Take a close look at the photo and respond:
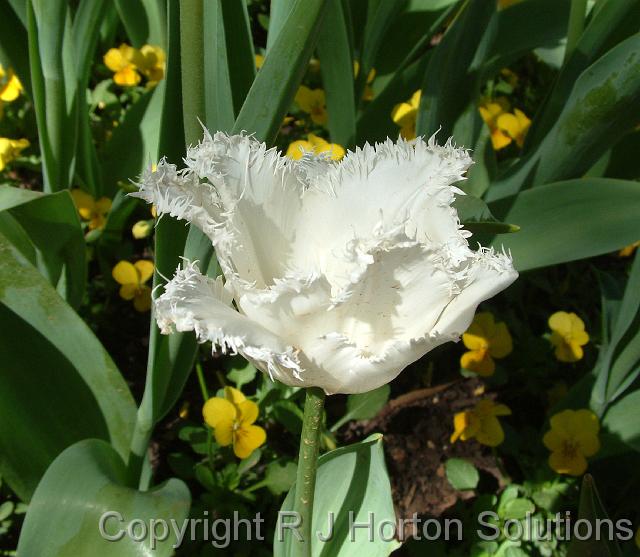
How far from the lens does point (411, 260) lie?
0.65 m

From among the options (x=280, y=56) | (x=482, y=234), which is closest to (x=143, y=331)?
(x=482, y=234)

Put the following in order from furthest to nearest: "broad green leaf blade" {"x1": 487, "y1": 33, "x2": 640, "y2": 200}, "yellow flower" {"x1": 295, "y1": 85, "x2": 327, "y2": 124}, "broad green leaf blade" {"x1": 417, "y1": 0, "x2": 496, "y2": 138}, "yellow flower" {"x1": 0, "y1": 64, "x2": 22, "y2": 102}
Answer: "yellow flower" {"x1": 295, "y1": 85, "x2": 327, "y2": 124}, "yellow flower" {"x1": 0, "y1": 64, "x2": 22, "y2": 102}, "broad green leaf blade" {"x1": 417, "y1": 0, "x2": 496, "y2": 138}, "broad green leaf blade" {"x1": 487, "y1": 33, "x2": 640, "y2": 200}

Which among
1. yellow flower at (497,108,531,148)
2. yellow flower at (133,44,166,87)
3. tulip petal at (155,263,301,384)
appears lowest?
tulip petal at (155,263,301,384)

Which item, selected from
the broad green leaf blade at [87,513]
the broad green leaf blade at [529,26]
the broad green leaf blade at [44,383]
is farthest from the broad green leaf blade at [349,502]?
the broad green leaf blade at [529,26]

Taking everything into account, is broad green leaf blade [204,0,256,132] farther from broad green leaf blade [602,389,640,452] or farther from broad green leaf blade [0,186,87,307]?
broad green leaf blade [602,389,640,452]

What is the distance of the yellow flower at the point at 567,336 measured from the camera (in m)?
1.48

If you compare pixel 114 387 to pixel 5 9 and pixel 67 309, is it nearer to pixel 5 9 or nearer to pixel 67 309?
pixel 67 309

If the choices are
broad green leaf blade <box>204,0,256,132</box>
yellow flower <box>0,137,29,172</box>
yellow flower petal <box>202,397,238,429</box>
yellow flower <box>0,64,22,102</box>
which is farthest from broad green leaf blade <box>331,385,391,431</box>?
yellow flower <box>0,64,22,102</box>

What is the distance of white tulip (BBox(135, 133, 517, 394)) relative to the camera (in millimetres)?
630

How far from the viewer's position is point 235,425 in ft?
4.06

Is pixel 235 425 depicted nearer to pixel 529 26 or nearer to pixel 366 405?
pixel 366 405

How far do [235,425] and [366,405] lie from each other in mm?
292

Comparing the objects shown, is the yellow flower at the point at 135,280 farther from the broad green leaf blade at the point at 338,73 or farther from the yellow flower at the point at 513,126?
the yellow flower at the point at 513,126

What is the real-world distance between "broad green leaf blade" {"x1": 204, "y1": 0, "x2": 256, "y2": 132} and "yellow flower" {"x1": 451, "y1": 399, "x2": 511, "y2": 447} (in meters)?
0.70
